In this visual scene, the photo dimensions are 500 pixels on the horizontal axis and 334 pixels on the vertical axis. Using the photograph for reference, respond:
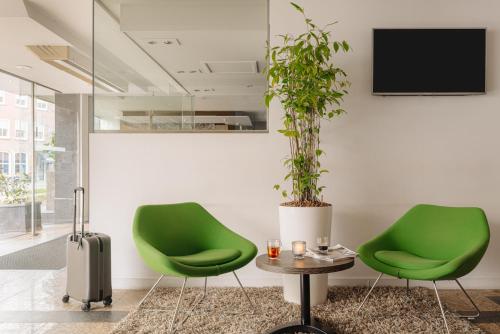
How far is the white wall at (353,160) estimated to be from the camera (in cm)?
387

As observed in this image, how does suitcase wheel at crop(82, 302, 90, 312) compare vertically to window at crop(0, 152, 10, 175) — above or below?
below

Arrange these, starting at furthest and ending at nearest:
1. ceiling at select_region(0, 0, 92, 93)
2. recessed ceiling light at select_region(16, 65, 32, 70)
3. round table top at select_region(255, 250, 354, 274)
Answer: recessed ceiling light at select_region(16, 65, 32, 70), ceiling at select_region(0, 0, 92, 93), round table top at select_region(255, 250, 354, 274)

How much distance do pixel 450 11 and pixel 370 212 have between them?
6.41 feet

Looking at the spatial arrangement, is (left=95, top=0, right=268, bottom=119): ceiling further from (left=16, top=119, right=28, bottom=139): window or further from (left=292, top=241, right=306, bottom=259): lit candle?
(left=16, top=119, right=28, bottom=139): window

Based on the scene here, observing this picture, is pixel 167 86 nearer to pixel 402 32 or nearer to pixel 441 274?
pixel 402 32

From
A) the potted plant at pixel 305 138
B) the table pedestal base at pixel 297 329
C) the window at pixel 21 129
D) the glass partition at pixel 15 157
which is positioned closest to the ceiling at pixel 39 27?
the glass partition at pixel 15 157

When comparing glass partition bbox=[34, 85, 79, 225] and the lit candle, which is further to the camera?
glass partition bbox=[34, 85, 79, 225]

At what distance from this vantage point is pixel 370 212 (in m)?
3.88

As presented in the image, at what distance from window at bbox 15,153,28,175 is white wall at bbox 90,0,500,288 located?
3737 mm

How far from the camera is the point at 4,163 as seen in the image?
6629 mm

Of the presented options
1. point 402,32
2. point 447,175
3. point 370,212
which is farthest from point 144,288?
point 402,32

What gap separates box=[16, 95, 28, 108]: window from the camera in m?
6.93

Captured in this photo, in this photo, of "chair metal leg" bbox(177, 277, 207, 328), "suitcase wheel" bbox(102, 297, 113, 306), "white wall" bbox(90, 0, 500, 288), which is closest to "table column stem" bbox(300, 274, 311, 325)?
"chair metal leg" bbox(177, 277, 207, 328)

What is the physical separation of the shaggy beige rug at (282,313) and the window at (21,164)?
442 centimetres
